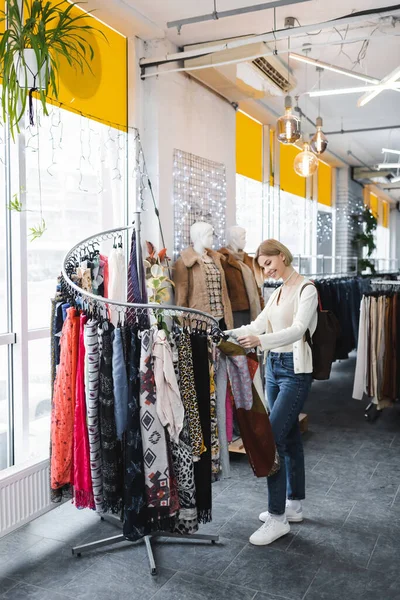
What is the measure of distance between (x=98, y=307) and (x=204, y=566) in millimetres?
1407

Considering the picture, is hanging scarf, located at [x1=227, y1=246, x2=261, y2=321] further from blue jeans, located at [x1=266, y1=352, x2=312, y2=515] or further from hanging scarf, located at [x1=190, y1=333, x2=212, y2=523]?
hanging scarf, located at [x1=190, y1=333, x2=212, y2=523]

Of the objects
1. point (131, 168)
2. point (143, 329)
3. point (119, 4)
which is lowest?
point (143, 329)

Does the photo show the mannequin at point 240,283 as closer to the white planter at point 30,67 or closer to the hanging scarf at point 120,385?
the white planter at point 30,67

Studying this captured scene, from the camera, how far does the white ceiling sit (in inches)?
170

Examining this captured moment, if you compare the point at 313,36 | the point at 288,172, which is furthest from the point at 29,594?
the point at 288,172

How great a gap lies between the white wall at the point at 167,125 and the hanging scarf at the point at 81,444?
7.28 feet

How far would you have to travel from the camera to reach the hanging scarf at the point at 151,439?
102 inches

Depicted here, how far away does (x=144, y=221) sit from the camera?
4879 mm

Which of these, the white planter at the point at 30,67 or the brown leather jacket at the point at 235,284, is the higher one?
the white planter at the point at 30,67

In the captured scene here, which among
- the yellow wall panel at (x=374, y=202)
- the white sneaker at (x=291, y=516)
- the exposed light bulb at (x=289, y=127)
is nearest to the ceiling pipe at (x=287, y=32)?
the exposed light bulb at (x=289, y=127)

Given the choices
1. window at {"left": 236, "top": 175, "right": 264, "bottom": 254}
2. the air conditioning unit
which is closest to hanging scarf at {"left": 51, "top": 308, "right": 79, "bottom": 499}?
the air conditioning unit

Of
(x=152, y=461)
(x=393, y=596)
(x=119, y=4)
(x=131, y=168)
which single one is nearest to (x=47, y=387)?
(x=152, y=461)

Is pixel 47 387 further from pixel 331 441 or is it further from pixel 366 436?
pixel 366 436

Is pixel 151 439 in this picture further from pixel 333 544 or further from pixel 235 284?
pixel 235 284
